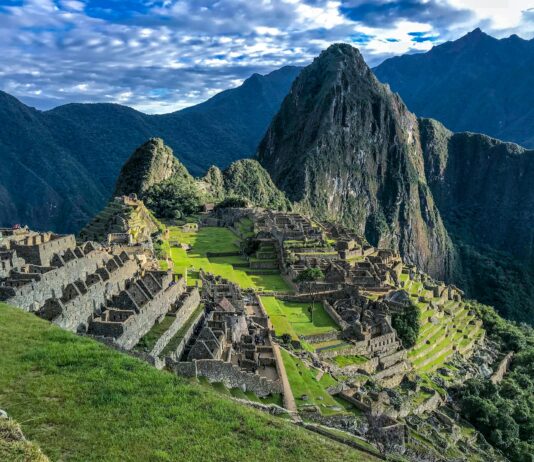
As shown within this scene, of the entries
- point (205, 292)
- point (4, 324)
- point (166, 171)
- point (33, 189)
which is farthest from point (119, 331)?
point (33, 189)

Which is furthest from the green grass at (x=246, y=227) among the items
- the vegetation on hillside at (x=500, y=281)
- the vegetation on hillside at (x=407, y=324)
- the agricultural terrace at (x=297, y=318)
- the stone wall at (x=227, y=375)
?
the vegetation on hillside at (x=500, y=281)

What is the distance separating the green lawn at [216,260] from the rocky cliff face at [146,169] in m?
32.5

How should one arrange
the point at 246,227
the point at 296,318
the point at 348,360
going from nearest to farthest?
the point at 348,360 → the point at 296,318 → the point at 246,227

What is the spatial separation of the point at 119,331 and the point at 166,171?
92.2 metres

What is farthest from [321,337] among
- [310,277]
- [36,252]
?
[36,252]

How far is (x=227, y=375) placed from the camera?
798 inches

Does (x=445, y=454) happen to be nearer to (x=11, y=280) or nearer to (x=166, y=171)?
(x=11, y=280)

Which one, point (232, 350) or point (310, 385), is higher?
point (232, 350)

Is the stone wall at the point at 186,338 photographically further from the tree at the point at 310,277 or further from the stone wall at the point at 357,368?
the tree at the point at 310,277

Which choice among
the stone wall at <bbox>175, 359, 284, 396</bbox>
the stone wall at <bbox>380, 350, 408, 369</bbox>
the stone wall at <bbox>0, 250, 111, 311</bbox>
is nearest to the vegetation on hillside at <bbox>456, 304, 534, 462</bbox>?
the stone wall at <bbox>380, 350, 408, 369</bbox>

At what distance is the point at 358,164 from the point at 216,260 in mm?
137381

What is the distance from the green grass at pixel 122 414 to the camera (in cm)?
1137

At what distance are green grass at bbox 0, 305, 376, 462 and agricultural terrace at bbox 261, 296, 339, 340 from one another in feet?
56.5

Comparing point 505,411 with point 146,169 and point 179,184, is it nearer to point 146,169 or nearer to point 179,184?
point 179,184
